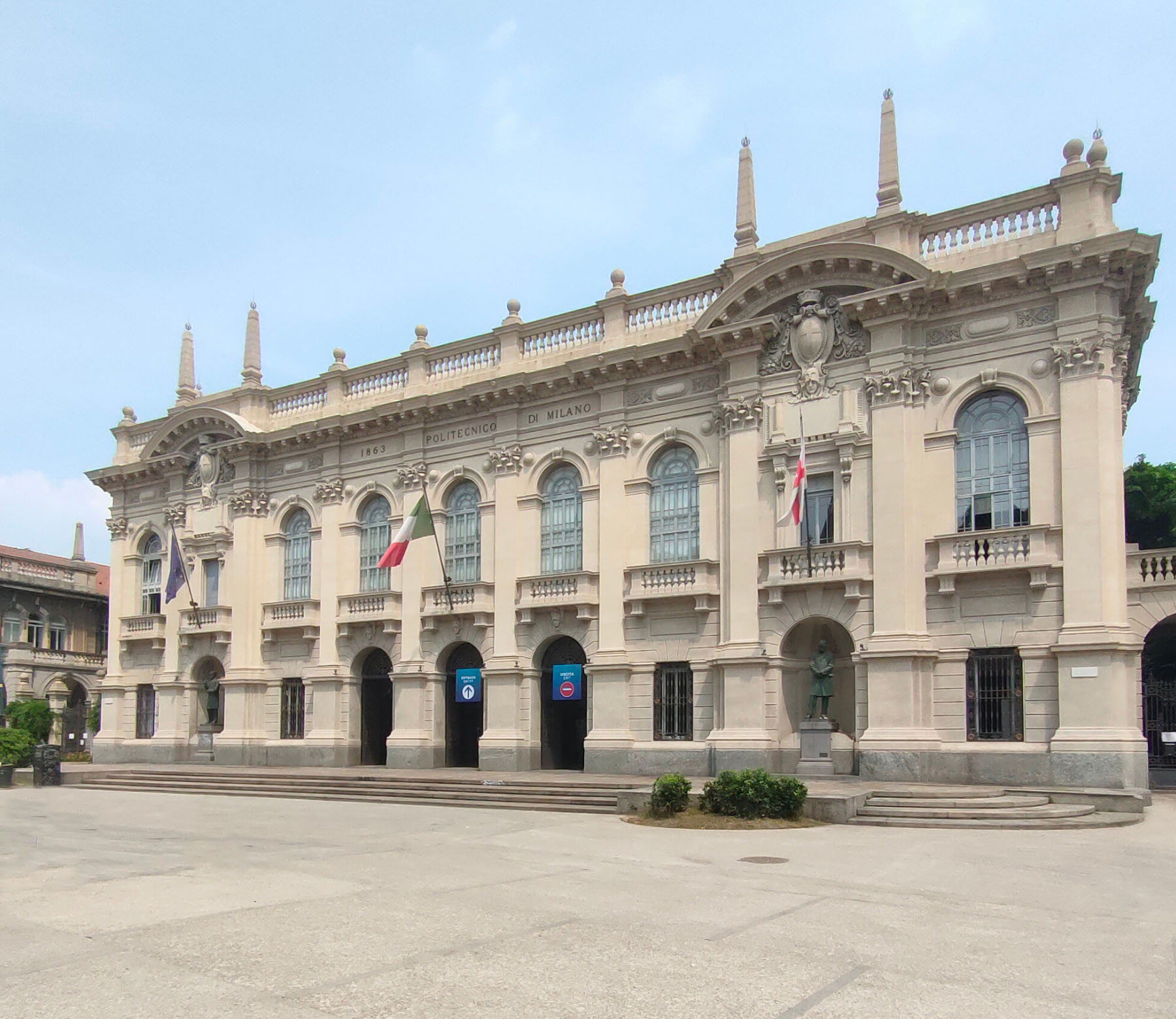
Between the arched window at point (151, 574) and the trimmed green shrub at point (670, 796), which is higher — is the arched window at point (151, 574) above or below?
above

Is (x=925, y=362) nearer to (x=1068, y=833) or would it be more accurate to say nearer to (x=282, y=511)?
(x=1068, y=833)

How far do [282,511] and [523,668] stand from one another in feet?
36.3

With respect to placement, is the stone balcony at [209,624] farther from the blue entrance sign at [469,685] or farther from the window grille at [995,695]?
the window grille at [995,695]

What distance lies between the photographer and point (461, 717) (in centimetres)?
3366

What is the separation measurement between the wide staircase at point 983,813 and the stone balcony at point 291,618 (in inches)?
770

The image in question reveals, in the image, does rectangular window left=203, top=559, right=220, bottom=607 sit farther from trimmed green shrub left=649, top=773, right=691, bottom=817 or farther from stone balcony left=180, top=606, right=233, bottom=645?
trimmed green shrub left=649, top=773, right=691, bottom=817

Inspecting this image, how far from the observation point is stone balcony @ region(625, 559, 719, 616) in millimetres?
27438

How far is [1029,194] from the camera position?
79.6 ft

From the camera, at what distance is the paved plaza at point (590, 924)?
8.14 m

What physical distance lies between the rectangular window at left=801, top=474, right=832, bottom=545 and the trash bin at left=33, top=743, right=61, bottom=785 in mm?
20853

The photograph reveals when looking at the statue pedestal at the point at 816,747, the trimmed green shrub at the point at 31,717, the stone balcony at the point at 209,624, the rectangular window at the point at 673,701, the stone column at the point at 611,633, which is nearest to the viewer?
the statue pedestal at the point at 816,747

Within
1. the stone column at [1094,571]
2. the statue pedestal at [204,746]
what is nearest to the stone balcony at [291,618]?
the statue pedestal at [204,746]

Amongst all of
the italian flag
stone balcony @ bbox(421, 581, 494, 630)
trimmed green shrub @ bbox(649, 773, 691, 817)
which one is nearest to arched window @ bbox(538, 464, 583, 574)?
stone balcony @ bbox(421, 581, 494, 630)

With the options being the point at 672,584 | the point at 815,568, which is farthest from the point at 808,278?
the point at 672,584
